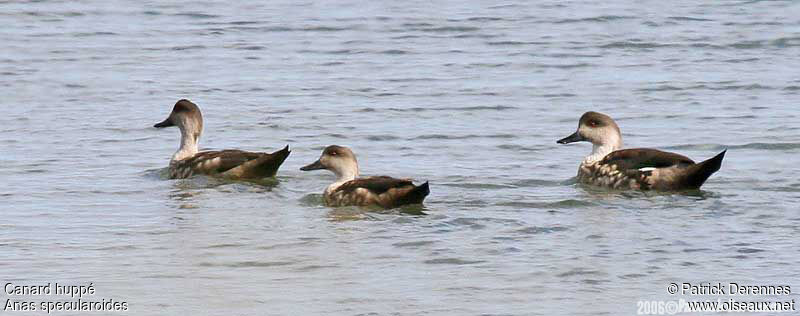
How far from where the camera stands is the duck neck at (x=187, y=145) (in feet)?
52.3

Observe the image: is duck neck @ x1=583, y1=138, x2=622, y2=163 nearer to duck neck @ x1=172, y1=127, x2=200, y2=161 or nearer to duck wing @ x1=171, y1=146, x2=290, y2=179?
duck wing @ x1=171, y1=146, x2=290, y2=179

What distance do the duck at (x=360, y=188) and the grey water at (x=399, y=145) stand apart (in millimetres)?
127

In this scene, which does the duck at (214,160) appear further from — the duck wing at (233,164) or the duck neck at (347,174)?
the duck neck at (347,174)

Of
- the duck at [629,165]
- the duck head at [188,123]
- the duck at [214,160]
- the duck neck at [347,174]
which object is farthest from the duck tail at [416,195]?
the duck head at [188,123]

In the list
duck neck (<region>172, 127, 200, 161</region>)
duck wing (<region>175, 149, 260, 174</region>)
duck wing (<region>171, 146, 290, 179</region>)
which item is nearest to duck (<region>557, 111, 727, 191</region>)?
duck wing (<region>171, 146, 290, 179</region>)

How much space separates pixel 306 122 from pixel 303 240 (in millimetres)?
6309

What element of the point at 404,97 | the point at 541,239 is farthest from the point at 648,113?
the point at 541,239

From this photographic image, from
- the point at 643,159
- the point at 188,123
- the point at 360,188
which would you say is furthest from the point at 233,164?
the point at 643,159

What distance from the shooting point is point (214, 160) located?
15.5 m

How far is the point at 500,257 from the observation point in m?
11.4

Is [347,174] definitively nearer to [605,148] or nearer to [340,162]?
[340,162]

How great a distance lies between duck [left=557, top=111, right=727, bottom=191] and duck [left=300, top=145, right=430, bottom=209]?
6.53 ft

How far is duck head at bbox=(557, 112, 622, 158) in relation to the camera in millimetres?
15612

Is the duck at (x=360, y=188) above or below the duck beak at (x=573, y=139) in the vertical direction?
above
